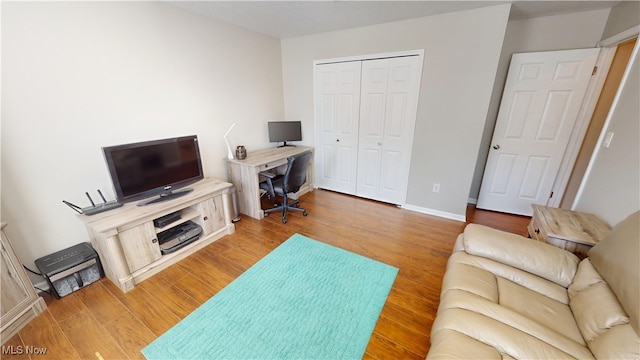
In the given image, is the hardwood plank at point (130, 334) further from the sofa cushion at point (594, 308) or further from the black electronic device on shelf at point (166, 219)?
the sofa cushion at point (594, 308)

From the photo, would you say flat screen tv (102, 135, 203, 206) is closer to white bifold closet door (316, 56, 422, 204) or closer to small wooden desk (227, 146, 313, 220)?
small wooden desk (227, 146, 313, 220)

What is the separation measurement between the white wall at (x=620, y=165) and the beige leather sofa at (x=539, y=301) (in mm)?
581

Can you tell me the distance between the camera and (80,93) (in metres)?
1.85

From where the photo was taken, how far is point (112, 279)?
1943mm

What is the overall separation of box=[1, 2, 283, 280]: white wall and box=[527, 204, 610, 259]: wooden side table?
11.3 ft

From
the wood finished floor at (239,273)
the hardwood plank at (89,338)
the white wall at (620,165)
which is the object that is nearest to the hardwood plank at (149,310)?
the wood finished floor at (239,273)

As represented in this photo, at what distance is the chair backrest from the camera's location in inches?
109

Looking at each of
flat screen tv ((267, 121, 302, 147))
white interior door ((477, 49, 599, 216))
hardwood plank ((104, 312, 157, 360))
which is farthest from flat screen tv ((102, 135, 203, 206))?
white interior door ((477, 49, 599, 216))

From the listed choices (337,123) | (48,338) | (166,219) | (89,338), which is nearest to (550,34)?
(337,123)

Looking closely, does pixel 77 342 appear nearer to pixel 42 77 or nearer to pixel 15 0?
pixel 42 77

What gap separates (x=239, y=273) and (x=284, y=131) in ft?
7.68

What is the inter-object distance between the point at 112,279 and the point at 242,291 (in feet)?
3.72

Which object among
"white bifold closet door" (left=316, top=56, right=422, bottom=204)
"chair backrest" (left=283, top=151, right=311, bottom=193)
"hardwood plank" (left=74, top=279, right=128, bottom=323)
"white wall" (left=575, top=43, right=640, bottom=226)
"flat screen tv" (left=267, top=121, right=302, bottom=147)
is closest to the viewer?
"white wall" (left=575, top=43, right=640, bottom=226)

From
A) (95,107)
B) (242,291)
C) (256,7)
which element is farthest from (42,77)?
(242,291)
